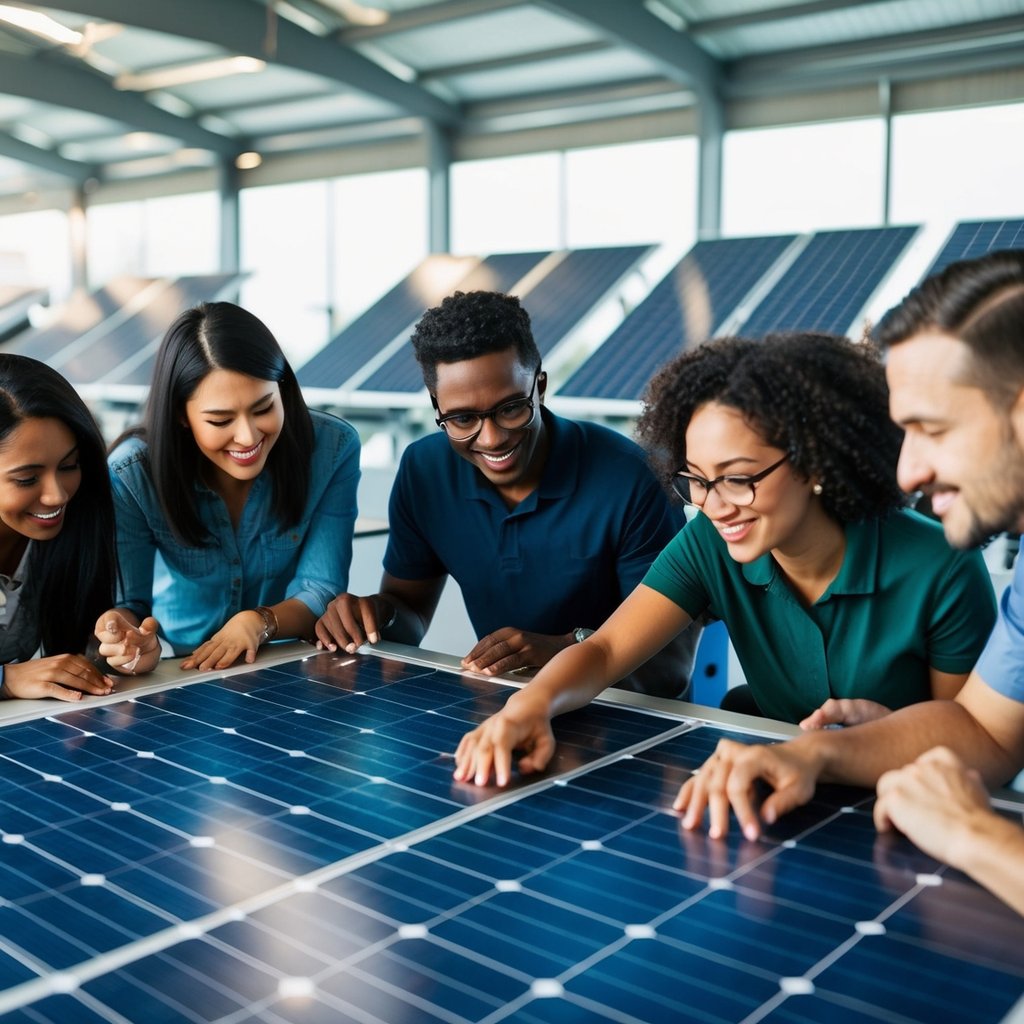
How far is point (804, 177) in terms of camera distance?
10.3 m

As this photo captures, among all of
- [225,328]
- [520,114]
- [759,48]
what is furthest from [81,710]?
[520,114]

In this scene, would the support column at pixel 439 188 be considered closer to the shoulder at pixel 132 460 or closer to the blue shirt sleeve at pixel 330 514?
the blue shirt sleeve at pixel 330 514

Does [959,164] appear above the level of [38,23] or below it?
above

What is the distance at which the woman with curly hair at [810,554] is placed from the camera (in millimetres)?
2066

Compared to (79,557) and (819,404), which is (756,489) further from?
(79,557)

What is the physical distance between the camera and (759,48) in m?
10.2

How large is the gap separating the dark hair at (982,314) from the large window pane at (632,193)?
30.6ft

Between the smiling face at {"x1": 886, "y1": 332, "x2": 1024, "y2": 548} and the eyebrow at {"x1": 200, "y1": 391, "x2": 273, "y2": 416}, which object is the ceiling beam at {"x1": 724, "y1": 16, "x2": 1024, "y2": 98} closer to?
the eyebrow at {"x1": 200, "y1": 391, "x2": 273, "y2": 416}

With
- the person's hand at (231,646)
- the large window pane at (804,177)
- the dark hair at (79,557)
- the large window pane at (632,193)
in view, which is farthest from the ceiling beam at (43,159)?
the person's hand at (231,646)

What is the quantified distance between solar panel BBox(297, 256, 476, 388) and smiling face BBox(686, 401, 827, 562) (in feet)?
20.0

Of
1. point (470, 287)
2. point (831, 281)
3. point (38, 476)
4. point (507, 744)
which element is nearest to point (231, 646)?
point (38, 476)

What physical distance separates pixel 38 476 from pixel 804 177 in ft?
30.0

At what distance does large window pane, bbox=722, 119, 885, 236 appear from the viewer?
32.7ft

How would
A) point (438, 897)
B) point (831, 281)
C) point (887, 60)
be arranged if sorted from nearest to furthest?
point (438, 897), point (831, 281), point (887, 60)
